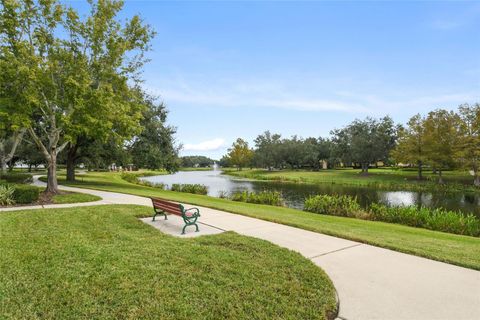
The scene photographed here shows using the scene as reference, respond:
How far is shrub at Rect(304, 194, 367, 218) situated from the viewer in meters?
13.9

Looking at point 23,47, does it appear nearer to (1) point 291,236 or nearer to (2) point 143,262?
(2) point 143,262

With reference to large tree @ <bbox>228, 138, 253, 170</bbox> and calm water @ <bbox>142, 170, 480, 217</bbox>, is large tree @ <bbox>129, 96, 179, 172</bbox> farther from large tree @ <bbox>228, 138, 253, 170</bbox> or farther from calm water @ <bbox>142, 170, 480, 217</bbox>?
large tree @ <bbox>228, 138, 253, 170</bbox>

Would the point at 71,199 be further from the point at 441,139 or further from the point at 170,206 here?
the point at 441,139

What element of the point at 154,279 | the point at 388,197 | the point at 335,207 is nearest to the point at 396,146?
the point at 388,197

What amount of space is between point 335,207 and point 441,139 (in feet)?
96.8

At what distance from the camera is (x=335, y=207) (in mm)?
14719

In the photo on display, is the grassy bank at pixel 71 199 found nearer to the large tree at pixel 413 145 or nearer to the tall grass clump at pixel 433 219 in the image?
the tall grass clump at pixel 433 219

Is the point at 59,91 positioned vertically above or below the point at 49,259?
above

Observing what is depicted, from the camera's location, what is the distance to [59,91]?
13977 mm

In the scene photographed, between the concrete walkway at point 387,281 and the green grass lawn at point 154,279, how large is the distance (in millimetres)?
398

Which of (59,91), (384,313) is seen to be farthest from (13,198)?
(384,313)

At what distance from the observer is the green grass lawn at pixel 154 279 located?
345cm

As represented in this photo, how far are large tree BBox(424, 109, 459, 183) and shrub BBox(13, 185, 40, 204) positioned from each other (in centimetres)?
3868

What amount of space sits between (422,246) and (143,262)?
5.86 meters
